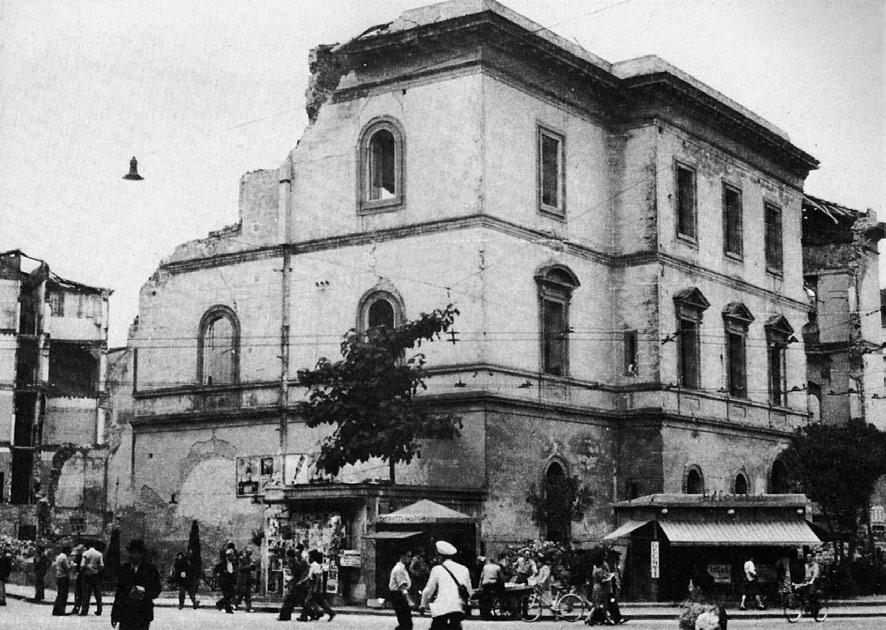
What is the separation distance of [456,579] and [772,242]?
34891 millimetres

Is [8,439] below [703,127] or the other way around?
below

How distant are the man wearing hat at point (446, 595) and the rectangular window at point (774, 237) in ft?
112

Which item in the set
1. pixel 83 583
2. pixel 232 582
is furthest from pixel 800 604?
pixel 83 583

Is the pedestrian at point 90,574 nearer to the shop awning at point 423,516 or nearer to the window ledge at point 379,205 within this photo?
the shop awning at point 423,516

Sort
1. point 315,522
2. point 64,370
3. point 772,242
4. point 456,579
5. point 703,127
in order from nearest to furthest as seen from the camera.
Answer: point 456,579 < point 315,522 < point 703,127 < point 772,242 < point 64,370

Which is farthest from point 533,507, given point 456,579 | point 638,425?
point 456,579

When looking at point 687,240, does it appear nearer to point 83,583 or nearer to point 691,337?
point 691,337

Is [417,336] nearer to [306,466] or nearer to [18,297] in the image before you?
[306,466]

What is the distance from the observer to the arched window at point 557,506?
3631 cm

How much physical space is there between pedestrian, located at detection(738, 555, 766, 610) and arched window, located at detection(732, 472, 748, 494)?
11080 mm

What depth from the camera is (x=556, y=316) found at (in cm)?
3847

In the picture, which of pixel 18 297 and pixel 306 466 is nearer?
pixel 306 466

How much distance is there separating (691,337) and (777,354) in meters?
6.70

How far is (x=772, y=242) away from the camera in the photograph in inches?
1903
